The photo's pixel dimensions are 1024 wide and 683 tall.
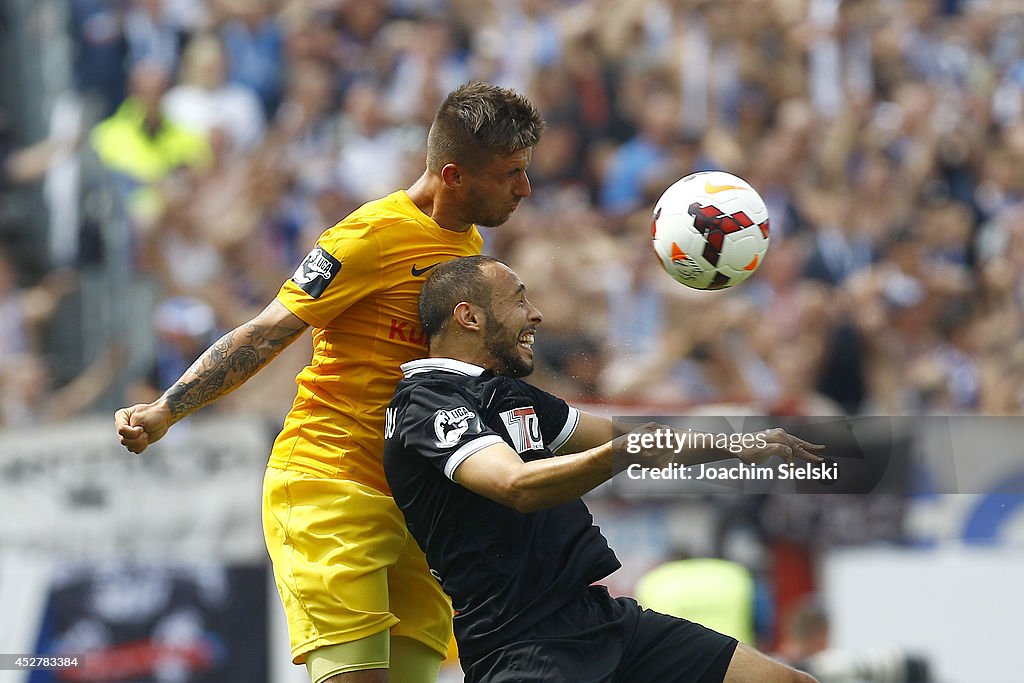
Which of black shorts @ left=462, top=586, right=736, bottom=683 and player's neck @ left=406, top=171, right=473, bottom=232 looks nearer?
black shorts @ left=462, top=586, right=736, bottom=683

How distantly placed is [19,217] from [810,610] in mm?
7013

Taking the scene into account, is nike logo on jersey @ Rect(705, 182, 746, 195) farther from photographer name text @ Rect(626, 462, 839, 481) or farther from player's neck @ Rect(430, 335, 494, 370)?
player's neck @ Rect(430, 335, 494, 370)

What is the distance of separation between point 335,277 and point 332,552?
968 mm

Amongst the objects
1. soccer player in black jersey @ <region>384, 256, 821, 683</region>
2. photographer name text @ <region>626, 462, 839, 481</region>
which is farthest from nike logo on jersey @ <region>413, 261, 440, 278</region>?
photographer name text @ <region>626, 462, 839, 481</region>

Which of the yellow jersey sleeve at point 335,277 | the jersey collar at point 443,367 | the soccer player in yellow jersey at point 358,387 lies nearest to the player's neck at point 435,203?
the soccer player in yellow jersey at point 358,387

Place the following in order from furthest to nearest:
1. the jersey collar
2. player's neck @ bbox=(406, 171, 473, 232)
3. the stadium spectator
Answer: the stadium spectator, player's neck @ bbox=(406, 171, 473, 232), the jersey collar

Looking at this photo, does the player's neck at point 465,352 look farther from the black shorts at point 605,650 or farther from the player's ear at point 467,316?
the black shorts at point 605,650

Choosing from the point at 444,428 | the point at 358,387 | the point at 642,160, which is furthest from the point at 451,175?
the point at 642,160

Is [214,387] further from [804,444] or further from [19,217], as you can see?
[19,217]

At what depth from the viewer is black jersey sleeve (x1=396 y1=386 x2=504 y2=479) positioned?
179 inches

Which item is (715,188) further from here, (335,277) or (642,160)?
(642,160)

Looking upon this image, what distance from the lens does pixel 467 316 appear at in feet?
16.2

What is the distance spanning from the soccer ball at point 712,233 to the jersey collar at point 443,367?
1064mm

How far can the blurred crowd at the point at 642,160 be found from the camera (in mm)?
10398
